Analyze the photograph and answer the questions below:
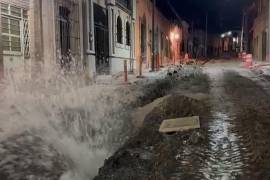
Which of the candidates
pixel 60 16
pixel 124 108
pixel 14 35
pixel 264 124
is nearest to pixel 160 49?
pixel 60 16

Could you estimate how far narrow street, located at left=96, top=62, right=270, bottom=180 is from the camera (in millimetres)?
4977

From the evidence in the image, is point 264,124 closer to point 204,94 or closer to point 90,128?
point 90,128

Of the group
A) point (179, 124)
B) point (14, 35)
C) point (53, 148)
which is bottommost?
point (53, 148)

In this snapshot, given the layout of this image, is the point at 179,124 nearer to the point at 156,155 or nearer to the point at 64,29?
the point at 156,155

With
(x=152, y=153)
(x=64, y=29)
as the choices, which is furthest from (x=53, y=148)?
(x=64, y=29)

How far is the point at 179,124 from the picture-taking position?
761 centimetres

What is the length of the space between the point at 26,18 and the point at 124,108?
5908 mm

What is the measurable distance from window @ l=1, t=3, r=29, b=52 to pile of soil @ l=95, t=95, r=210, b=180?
6.27 m

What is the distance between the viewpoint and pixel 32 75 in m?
14.4

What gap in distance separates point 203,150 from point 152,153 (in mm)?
718

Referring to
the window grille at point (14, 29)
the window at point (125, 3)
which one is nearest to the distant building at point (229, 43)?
the window at point (125, 3)

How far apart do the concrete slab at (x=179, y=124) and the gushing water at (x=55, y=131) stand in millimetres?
917

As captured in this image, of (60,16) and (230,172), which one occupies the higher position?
(60,16)

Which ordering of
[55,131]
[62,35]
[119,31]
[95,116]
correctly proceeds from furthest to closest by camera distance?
[119,31]
[62,35]
[95,116]
[55,131]
